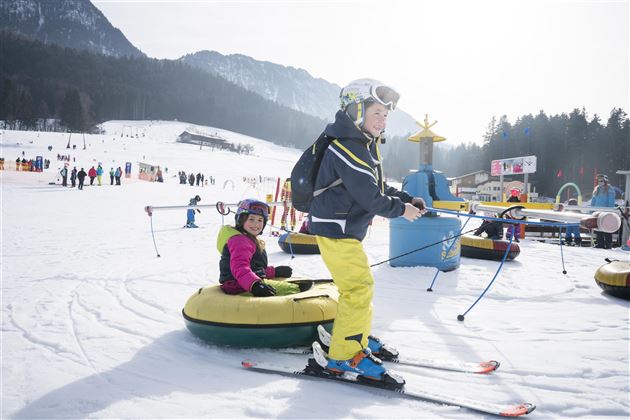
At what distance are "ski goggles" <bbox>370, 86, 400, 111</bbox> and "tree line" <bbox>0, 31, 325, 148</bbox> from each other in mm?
113062

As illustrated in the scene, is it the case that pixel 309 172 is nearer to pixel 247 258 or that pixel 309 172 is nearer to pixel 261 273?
pixel 247 258

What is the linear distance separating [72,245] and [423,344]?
9774 mm

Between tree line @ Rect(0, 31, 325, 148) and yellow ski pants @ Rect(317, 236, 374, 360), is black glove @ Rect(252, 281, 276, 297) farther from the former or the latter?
tree line @ Rect(0, 31, 325, 148)

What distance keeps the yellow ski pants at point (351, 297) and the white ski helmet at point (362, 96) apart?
101 cm

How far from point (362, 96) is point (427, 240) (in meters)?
4.95

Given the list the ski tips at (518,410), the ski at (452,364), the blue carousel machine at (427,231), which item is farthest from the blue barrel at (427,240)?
the ski tips at (518,410)

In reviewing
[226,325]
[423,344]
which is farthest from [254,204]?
[423,344]

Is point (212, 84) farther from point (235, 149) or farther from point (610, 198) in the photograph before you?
point (610, 198)

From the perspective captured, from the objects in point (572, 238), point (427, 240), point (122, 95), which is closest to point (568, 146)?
point (572, 238)

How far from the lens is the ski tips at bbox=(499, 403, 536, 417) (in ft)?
8.06

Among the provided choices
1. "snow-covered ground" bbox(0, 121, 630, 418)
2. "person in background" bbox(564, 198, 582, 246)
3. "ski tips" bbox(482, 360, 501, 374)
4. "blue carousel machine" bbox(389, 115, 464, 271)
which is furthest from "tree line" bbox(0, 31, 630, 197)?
"ski tips" bbox(482, 360, 501, 374)

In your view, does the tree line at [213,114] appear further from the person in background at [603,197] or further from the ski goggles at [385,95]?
the ski goggles at [385,95]

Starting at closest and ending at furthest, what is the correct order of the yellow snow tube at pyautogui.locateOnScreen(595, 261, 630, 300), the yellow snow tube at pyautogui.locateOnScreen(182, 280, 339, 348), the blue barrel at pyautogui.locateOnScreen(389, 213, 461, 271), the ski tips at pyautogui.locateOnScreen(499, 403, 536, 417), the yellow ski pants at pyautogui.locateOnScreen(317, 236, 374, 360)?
the ski tips at pyautogui.locateOnScreen(499, 403, 536, 417), the yellow ski pants at pyautogui.locateOnScreen(317, 236, 374, 360), the yellow snow tube at pyautogui.locateOnScreen(182, 280, 339, 348), the yellow snow tube at pyautogui.locateOnScreen(595, 261, 630, 300), the blue barrel at pyautogui.locateOnScreen(389, 213, 461, 271)

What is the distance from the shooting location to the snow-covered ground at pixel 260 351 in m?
2.66
